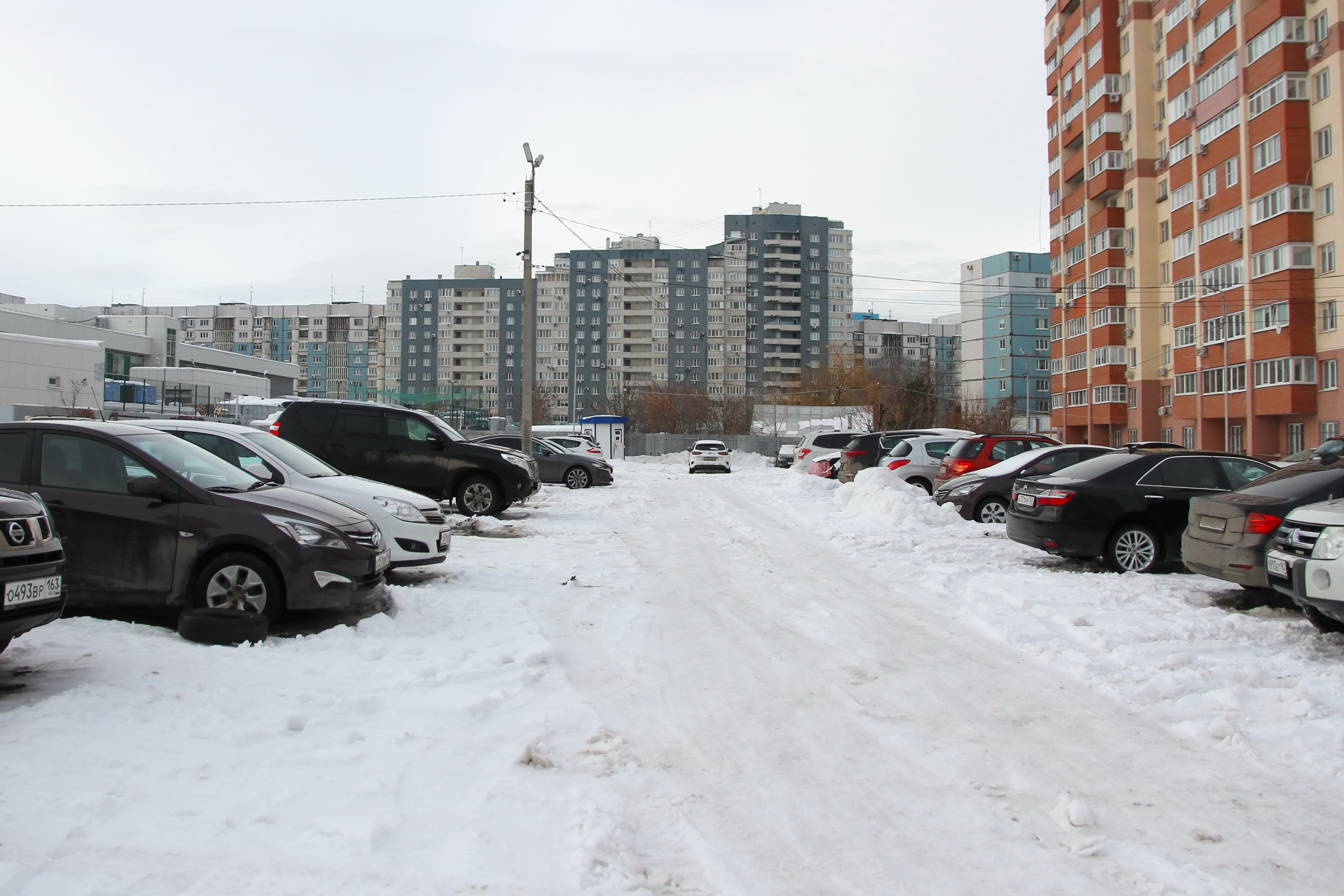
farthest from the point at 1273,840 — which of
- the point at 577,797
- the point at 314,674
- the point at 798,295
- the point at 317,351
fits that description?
the point at 317,351

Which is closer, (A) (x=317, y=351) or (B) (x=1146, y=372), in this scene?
(B) (x=1146, y=372)

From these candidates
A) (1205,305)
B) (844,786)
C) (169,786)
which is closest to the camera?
(169,786)

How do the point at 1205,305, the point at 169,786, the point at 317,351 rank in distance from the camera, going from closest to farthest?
the point at 169,786 → the point at 1205,305 → the point at 317,351

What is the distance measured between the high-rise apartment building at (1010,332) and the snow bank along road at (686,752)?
98621 mm

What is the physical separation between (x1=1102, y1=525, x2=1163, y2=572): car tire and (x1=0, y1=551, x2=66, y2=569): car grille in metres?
10.3

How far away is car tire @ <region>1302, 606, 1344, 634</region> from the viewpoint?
7.36 metres

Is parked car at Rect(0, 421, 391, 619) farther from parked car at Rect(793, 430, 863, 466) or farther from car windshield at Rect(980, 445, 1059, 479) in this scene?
parked car at Rect(793, 430, 863, 466)

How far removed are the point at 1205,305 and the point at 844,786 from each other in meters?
47.0

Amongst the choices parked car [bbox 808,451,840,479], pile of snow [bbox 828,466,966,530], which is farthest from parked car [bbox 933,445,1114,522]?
parked car [bbox 808,451,840,479]

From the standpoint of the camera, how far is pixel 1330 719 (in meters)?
5.20

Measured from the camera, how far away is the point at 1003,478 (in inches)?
595

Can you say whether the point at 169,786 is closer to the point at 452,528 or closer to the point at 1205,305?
the point at 452,528

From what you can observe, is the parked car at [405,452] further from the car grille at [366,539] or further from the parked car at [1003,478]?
the car grille at [366,539]

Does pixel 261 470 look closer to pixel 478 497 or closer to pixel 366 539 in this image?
pixel 366 539
